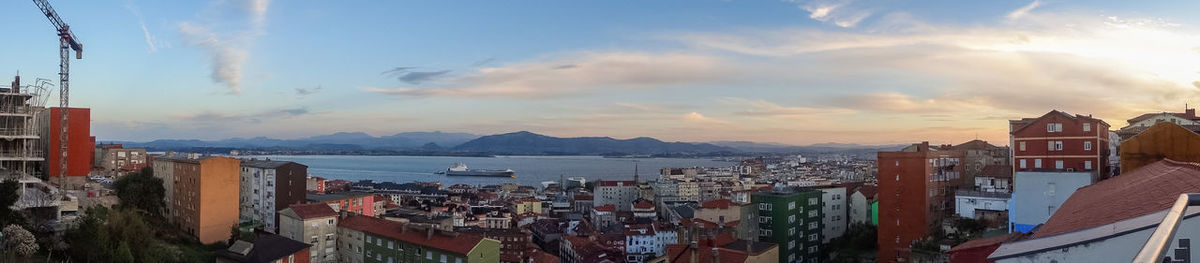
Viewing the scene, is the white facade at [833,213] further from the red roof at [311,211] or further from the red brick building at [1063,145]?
the red roof at [311,211]

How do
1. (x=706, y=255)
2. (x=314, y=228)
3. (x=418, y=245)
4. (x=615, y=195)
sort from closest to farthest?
(x=706, y=255) → (x=418, y=245) → (x=314, y=228) → (x=615, y=195)

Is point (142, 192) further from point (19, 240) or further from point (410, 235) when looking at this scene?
point (19, 240)

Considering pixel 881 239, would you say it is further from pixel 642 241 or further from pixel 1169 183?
pixel 1169 183

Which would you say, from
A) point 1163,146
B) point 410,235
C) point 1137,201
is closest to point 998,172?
point 1163,146

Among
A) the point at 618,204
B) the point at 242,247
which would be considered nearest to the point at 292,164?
the point at 242,247

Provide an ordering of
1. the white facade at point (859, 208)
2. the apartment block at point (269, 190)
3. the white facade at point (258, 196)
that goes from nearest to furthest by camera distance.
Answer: the apartment block at point (269, 190), the white facade at point (258, 196), the white facade at point (859, 208)

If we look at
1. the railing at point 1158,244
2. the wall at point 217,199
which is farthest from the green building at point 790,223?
the railing at point 1158,244
